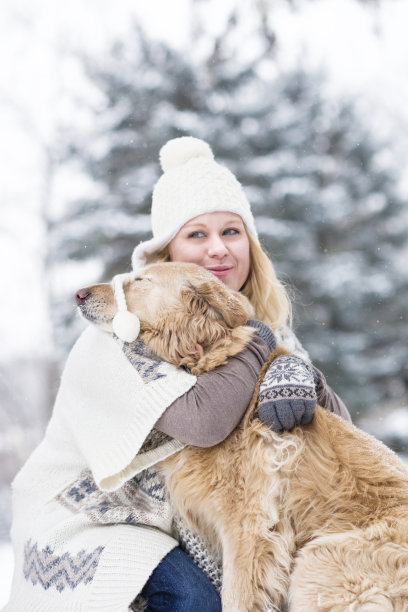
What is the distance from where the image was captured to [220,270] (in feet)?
8.03

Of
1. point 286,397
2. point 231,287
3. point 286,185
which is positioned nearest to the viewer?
point 286,397

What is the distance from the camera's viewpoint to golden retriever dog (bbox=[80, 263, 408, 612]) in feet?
5.05

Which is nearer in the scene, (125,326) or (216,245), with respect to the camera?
(125,326)

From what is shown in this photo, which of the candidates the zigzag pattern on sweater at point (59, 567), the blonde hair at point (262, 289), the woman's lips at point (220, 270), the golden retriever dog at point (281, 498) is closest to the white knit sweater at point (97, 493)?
the zigzag pattern on sweater at point (59, 567)

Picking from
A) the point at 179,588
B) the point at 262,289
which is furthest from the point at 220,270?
the point at 179,588

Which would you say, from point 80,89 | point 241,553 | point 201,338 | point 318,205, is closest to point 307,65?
point 318,205

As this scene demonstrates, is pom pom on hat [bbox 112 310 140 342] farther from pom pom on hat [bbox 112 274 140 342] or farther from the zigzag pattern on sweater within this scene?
the zigzag pattern on sweater

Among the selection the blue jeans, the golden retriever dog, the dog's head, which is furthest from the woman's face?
the blue jeans

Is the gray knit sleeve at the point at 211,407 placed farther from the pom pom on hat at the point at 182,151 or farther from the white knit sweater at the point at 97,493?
the pom pom on hat at the point at 182,151

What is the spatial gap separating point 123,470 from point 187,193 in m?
1.22

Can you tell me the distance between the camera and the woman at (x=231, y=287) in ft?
5.74

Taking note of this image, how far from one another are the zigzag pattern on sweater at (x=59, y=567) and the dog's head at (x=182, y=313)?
2.18 feet

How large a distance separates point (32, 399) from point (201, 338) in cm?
726

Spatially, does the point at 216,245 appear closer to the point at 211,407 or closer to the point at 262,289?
the point at 262,289
